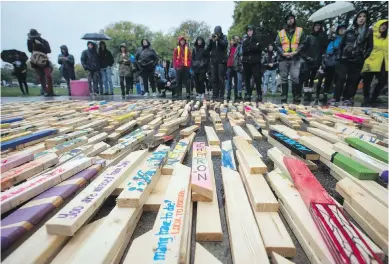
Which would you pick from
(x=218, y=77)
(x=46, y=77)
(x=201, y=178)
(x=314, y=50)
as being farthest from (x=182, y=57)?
(x=201, y=178)

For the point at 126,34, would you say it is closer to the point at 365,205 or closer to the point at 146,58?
the point at 146,58

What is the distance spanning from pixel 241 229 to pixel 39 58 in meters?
10.4

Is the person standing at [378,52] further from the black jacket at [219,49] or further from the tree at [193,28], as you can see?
the tree at [193,28]

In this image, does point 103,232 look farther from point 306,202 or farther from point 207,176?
point 306,202

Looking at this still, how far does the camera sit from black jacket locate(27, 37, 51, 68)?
29.2 feet

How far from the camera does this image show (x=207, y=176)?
5.09 ft

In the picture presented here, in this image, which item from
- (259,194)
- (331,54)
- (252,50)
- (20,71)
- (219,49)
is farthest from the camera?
(20,71)

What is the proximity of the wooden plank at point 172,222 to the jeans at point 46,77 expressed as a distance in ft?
33.3

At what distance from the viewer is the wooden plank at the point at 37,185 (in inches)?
51.6

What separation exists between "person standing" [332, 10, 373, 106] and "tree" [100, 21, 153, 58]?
47.1m

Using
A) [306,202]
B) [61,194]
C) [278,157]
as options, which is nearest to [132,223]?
[61,194]

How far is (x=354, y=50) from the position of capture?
5.97 meters

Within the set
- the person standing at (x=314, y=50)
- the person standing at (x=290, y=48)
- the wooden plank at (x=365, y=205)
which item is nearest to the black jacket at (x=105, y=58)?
the person standing at (x=290, y=48)

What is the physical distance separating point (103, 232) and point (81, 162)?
2.90 feet
